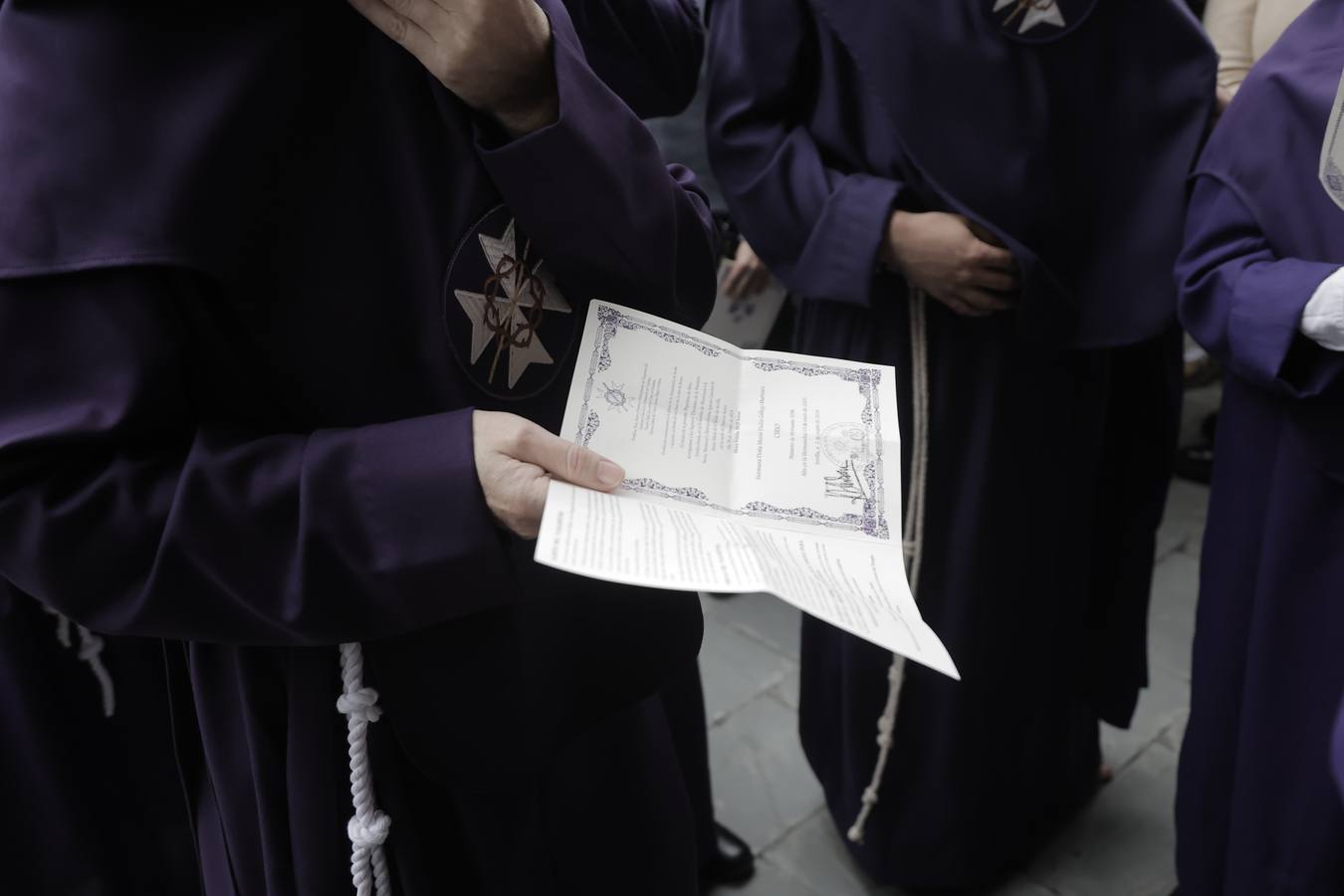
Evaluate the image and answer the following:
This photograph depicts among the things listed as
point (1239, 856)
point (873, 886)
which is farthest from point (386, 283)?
point (873, 886)

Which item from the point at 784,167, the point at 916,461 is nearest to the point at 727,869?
the point at 916,461

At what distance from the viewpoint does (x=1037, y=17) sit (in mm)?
1108

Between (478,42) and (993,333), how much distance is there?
86 cm

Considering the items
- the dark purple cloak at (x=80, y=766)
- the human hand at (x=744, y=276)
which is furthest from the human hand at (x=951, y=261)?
the dark purple cloak at (x=80, y=766)

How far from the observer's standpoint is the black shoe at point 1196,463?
2.94 metres

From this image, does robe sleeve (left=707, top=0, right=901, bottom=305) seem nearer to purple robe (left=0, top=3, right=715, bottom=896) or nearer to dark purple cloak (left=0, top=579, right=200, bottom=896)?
purple robe (left=0, top=3, right=715, bottom=896)

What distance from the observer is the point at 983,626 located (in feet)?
4.56

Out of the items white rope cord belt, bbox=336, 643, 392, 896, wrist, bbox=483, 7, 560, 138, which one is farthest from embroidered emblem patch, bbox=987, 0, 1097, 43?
white rope cord belt, bbox=336, 643, 392, 896

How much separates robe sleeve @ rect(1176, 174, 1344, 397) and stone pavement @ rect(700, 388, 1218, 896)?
94 centimetres

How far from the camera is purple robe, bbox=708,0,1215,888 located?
3.73 ft

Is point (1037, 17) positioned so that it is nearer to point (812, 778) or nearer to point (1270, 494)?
point (1270, 494)

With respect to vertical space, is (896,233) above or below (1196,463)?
above

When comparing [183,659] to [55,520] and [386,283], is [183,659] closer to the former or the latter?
[55,520]

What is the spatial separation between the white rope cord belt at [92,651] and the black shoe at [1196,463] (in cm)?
286
